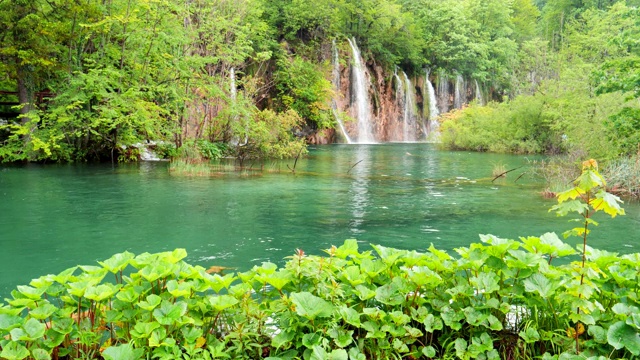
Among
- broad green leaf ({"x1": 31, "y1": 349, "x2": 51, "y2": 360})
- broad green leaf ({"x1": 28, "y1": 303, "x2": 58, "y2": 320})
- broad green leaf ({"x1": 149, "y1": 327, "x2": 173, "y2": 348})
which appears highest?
broad green leaf ({"x1": 28, "y1": 303, "x2": 58, "y2": 320})

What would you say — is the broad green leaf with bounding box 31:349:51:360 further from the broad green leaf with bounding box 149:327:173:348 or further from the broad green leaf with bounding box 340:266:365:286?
the broad green leaf with bounding box 340:266:365:286

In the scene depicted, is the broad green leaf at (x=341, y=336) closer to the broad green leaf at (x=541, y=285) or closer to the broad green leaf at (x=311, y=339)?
the broad green leaf at (x=311, y=339)

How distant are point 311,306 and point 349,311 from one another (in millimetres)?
226

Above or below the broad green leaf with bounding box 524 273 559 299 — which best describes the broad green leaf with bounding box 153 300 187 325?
below

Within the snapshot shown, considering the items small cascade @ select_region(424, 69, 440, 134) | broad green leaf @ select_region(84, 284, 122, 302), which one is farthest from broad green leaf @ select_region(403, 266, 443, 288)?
small cascade @ select_region(424, 69, 440, 134)

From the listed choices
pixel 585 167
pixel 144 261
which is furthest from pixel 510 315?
pixel 144 261

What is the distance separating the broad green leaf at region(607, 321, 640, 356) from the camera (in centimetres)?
281

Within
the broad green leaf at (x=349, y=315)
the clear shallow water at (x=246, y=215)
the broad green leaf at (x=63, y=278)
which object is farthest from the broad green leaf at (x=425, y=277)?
the clear shallow water at (x=246, y=215)

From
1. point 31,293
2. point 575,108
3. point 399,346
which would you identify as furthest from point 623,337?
point 575,108

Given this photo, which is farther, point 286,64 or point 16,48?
point 286,64

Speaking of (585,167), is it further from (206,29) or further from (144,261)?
(206,29)

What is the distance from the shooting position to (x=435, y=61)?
5100 centimetres

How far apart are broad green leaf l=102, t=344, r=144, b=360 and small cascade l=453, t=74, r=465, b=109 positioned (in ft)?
167

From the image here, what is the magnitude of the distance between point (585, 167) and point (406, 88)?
45.3 meters
